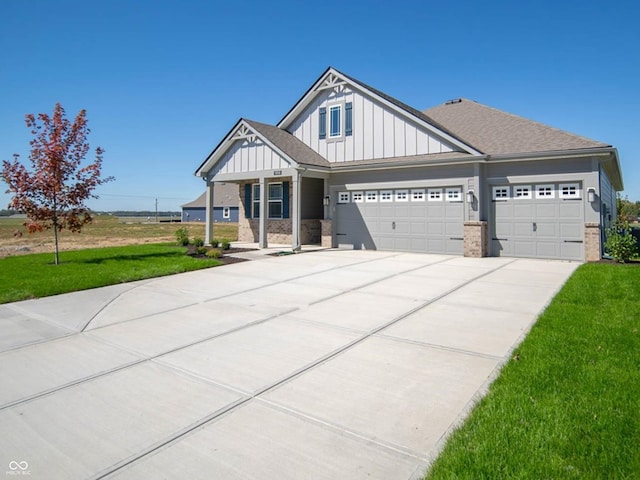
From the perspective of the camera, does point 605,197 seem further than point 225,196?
No

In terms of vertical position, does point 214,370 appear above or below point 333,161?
below

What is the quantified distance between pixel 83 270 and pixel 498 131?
586 inches

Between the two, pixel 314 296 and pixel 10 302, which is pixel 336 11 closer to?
pixel 314 296

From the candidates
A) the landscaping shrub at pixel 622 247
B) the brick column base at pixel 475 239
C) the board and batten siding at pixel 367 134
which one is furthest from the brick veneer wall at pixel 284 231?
the landscaping shrub at pixel 622 247

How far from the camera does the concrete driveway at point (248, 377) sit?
2654mm

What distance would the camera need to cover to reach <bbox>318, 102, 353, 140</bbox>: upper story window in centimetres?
1712

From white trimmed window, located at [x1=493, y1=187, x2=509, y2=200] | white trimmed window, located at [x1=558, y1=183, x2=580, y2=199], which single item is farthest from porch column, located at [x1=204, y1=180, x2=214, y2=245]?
white trimmed window, located at [x1=558, y1=183, x2=580, y2=199]

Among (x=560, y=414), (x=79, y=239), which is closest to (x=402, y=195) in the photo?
(x=560, y=414)

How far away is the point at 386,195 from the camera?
16.0m

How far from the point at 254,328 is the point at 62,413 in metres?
2.63

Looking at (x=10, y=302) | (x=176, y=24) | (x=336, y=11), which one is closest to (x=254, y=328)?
(x=10, y=302)

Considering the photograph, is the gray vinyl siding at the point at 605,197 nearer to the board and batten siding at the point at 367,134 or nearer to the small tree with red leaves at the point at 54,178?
the board and batten siding at the point at 367,134

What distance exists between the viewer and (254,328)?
5578 mm

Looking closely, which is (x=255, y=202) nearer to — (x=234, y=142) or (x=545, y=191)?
(x=234, y=142)
